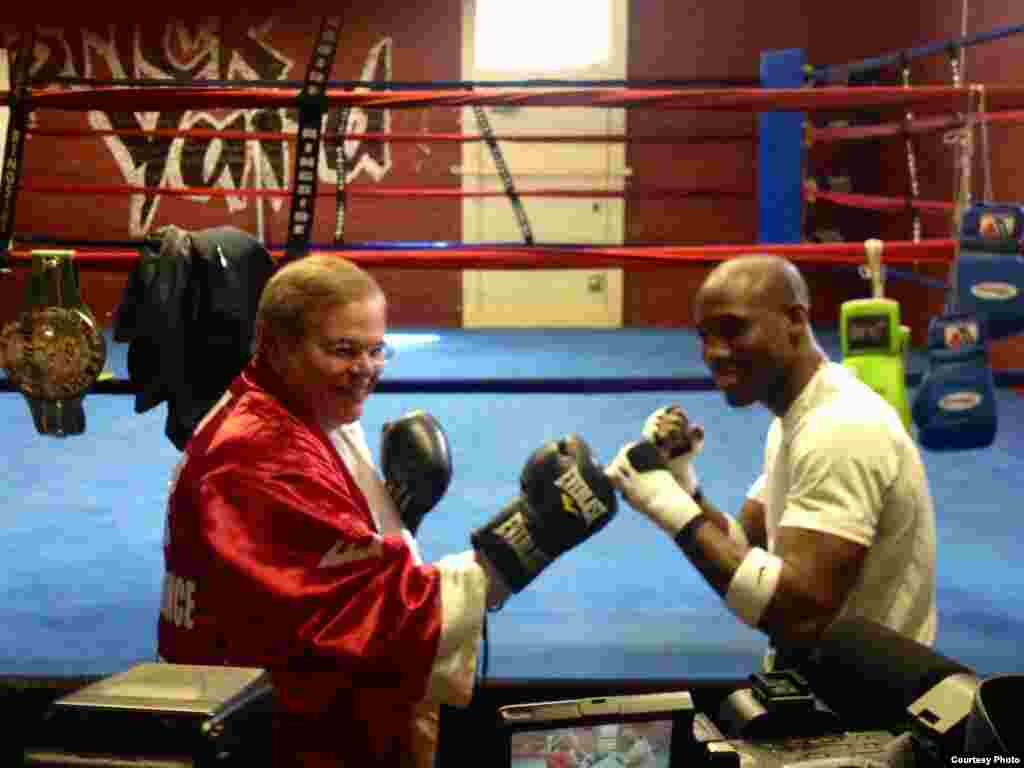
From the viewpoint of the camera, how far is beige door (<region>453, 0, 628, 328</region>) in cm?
793

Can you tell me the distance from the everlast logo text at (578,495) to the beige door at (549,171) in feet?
21.1

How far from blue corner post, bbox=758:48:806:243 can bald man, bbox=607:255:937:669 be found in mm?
3105

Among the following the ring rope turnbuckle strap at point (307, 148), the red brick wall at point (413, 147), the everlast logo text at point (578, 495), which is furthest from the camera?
the red brick wall at point (413, 147)

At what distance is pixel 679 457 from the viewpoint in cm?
183

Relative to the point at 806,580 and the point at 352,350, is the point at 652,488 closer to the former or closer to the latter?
the point at 806,580

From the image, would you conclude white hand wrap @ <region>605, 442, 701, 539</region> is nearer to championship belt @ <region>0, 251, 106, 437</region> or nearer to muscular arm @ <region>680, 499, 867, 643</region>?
muscular arm @ <region>680, 499, 867, 643</region>

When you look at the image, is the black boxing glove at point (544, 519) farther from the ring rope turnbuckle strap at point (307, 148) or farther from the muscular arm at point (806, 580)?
the ring rope turnbuckle strap at point (307, 148)

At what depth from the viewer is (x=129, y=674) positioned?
2.94 feet

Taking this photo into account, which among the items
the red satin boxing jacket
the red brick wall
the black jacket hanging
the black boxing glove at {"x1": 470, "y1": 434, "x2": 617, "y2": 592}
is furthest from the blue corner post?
the red satin boxing jacket

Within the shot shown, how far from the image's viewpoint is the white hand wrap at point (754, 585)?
1.69 m

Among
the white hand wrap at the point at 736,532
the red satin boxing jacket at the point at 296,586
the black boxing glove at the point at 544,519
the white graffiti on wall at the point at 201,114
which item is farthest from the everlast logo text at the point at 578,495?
the white graffiti on wall at the point at 201,114

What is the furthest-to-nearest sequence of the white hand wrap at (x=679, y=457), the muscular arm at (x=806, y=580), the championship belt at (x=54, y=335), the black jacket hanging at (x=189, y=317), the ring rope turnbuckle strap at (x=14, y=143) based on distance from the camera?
1. the ring rope turnbuckle strap at (x=14, y=143)
2. the championship belt at (x=54, y=335)
3. the black jacket hanging at (x=189, y=317)
4. the white hand wrap at (x=679, y=457)
5. the muscular arm at (x=806, y=580)

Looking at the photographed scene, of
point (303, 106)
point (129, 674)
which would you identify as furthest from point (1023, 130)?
point (129, 674)

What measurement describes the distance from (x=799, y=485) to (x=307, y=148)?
3.96ft
